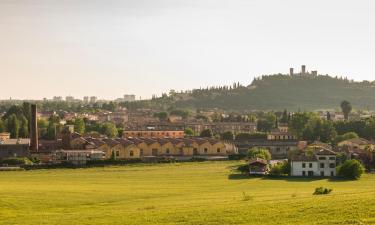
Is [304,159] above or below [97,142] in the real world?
below

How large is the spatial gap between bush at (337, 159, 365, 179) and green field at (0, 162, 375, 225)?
107 centimetres

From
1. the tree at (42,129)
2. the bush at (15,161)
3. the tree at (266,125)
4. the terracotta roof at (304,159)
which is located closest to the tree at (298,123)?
the tree at (266,125)

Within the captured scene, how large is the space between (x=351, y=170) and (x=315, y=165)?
21.6ft

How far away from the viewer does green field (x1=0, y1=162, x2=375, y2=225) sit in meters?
32.7

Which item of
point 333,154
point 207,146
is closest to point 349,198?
point 333,154

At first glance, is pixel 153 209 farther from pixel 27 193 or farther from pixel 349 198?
pixel 27 193

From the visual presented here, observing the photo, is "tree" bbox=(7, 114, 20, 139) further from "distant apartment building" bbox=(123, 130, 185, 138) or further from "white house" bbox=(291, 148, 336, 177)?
"white house" bbox=(291, 148, 336, 177)

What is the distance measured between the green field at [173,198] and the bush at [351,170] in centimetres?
107

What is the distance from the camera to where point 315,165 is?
68.6 metres

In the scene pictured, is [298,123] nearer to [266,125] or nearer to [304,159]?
[266,125]

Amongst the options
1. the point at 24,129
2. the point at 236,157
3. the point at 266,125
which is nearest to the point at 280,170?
the point at 236,157

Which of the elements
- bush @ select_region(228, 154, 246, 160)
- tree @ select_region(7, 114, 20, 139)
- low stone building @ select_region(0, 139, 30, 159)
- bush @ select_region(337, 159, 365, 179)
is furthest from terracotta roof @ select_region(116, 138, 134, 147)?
bush @ select_region(337, 159, 365, 179)

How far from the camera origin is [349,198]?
1423 inches

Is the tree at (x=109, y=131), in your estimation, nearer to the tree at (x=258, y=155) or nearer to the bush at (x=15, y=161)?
the bush at (x=15, y=161)
